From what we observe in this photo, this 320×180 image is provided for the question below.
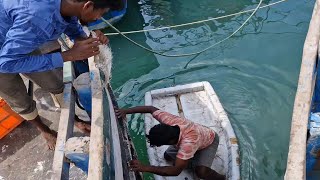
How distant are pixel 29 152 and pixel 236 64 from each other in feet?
11.6

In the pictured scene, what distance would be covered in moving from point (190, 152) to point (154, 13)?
15.0 ft

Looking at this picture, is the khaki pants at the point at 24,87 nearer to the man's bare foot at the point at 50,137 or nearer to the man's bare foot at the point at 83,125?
the man's bare foot at the point at 50,137

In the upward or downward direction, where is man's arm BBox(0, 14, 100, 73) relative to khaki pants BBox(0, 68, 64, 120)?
upward

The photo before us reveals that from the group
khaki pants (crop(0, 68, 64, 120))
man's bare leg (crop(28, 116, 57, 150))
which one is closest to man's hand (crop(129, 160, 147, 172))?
man's bare leg (crop(28, 116, 57, 150))

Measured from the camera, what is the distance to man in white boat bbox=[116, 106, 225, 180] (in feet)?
10.9

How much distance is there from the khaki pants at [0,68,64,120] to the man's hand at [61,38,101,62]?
0.55m

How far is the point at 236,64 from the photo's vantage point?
5867 millimetres

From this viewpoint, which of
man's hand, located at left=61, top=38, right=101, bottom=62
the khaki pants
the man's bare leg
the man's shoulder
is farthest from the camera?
the man's bare leg

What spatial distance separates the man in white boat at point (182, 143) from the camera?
333cm

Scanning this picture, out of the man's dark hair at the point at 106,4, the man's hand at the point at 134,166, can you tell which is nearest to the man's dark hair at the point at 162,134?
the man's hand at the point at 134,166

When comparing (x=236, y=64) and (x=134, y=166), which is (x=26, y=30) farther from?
(x=236, y=64)

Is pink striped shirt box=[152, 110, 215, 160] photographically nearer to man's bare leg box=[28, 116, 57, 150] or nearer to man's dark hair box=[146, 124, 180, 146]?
man's dark hair box=[146, 124, 180, 146]

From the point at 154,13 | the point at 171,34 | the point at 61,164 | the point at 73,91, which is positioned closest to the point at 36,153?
the point at 73,91

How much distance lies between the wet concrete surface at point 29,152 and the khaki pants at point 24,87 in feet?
1.63
